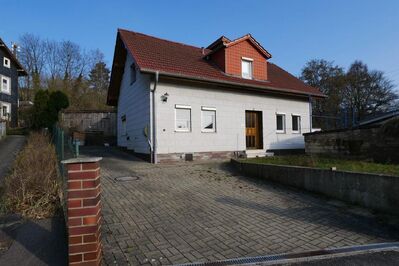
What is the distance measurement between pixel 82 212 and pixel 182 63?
11.4 metres

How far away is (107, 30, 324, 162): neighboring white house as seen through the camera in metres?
12.2

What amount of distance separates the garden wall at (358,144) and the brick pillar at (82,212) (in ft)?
32.9

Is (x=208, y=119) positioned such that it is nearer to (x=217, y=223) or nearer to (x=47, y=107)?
(x=217, y=223)

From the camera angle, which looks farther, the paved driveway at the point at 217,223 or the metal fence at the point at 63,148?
the metal fence at the point at 63,148

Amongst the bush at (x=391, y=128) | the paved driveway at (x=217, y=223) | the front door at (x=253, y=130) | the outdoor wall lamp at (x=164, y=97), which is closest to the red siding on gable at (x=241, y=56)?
the front door at (x=253, y=130)

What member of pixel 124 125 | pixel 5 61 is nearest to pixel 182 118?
pixel 124 125

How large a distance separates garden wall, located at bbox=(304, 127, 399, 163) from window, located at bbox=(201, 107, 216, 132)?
4.87 meters

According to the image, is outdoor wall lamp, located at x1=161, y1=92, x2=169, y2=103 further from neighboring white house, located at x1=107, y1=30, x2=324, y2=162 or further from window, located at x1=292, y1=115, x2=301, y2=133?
window, located at x1=292, y1=115, x2=301, y2=133

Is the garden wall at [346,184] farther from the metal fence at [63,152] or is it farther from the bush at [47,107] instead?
the bush at [47,107]

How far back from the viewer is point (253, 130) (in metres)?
15.2

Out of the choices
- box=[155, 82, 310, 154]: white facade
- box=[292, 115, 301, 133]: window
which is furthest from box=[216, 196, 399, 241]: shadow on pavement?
box=[292, 115, 301, 133]: window

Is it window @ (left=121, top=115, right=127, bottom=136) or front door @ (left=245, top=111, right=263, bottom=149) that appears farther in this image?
window @ (left=121, top=115, right=127, bottom=136)

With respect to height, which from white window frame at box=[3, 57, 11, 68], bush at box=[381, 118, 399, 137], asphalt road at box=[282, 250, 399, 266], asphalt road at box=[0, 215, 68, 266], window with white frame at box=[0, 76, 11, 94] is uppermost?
white window frame at box=[3, 57, 11, 68]

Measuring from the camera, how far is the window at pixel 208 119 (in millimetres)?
13266
